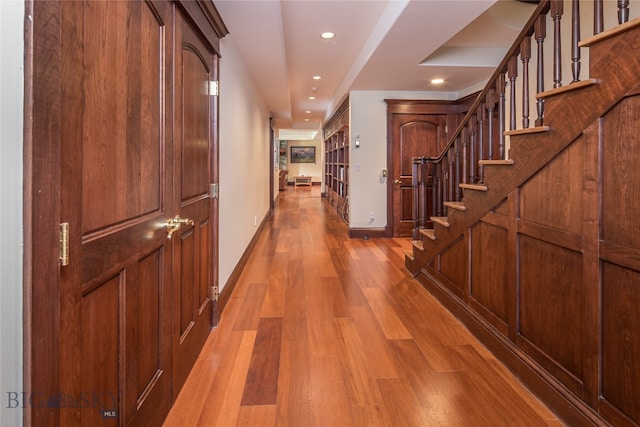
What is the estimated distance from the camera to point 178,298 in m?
1.92

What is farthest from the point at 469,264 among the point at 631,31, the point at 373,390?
the point at 631,31

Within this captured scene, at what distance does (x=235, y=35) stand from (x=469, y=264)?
8.81ft

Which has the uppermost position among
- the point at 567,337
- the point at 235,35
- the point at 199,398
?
the point at 235,35

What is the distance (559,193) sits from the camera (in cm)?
181

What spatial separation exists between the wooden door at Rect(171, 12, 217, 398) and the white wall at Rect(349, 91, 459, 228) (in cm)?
365

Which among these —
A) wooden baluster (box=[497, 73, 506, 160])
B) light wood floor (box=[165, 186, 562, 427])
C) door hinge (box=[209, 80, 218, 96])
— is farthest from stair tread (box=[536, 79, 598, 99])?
door hinge (box=[209, 80, 218, 96])

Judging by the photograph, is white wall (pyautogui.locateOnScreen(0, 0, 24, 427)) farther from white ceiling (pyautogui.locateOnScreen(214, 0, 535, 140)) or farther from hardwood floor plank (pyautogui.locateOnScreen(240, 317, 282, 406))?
white ceiling (pyautogui.locateOnScreen(214, 0, 535, 140))

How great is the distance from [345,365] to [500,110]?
1.88m

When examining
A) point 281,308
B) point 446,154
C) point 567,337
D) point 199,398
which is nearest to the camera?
point 567,337

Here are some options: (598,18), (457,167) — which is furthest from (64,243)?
(457,167)

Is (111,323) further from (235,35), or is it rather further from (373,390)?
(235,35)

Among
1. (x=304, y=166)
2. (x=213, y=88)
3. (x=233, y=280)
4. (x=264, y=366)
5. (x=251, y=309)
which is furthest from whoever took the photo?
(x=304, y=166)

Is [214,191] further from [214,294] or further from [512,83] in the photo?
[512,83]

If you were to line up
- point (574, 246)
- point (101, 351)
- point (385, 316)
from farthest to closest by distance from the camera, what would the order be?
point (385, 316) < point (574, 246) < point (101, 351)
